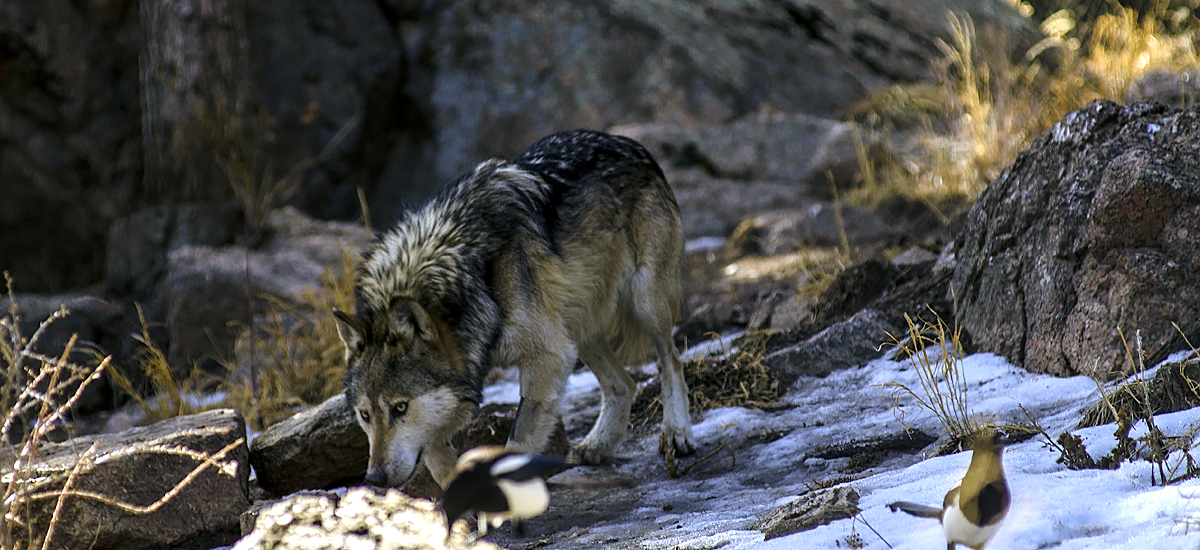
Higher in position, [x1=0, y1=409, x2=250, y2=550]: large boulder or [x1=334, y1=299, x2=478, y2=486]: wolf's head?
[x1=334, y1=299, x2=478, y2=486]: wolf's head

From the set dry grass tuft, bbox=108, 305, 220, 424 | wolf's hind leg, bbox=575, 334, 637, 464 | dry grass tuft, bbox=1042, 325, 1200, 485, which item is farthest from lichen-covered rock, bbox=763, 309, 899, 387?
dry grass tuft, bbox=108, 305, 220, 424

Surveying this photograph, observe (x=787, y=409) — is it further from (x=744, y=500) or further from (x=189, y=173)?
(x=189, y=173)

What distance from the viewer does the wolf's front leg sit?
15.0 feet

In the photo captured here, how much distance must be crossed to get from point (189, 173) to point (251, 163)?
66 cm

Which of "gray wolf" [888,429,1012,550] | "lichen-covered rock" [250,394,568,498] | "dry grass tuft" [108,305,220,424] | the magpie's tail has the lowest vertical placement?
"dry grass tuft" [108,305,220,424]

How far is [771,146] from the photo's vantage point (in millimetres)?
10594

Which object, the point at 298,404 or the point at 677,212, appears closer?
the point at 677,212

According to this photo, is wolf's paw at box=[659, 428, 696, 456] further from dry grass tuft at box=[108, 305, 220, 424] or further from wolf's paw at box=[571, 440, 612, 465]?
dry grass tuft at box=[108, 305, 220, 424]

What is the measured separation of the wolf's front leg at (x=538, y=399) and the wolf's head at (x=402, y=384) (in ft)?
0.97

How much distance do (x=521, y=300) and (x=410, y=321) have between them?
1.90ft

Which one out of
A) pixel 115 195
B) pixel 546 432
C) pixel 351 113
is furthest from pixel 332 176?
pixel 546 432

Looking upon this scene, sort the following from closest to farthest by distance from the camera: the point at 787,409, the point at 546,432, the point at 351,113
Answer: the point at 546,432, the point at 787,409, the point at 351,113

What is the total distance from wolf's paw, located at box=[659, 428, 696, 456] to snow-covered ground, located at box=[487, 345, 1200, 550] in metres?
0.14

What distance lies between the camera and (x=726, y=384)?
5.72 meters
